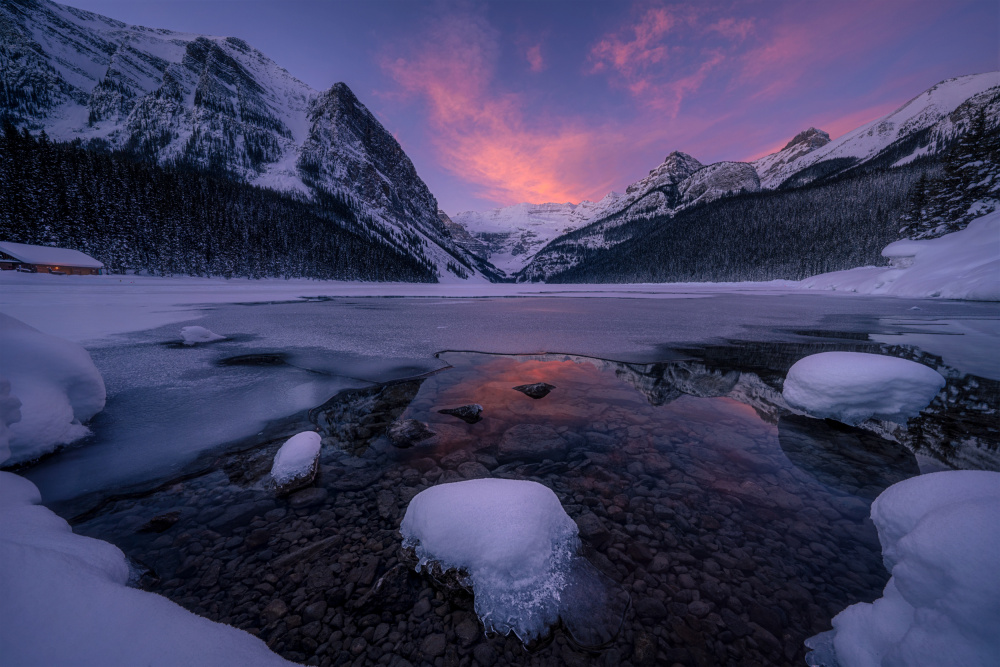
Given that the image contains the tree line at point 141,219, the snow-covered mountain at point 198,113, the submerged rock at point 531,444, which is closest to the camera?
the submerged rock at point 531,444

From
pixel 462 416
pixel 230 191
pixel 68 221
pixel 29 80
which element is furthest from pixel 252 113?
pixel 462 416

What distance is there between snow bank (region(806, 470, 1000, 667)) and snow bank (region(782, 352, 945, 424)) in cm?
314

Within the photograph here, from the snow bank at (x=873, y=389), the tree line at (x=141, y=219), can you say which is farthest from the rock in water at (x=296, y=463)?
the tree line at (x=141, y=219)

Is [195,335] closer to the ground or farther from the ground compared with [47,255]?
closer to the ground

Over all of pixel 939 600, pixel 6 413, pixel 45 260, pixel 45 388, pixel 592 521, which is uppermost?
pixel 45 260

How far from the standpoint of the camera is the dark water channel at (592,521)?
227 centimetres

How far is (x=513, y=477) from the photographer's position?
3.98 m

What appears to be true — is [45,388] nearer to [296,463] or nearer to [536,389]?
[296,463]

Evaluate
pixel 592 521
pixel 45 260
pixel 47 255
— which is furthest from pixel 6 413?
pixel 47 255

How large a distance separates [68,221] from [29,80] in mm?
175462

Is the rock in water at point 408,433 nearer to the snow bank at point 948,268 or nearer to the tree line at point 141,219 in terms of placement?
the snow bank at point 948,268

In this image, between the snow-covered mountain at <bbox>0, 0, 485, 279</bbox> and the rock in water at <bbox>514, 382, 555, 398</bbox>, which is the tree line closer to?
the snow-covered mountain at <bbox>0, 0, 485, 279</bbox>

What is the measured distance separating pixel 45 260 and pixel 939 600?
61.6 metres

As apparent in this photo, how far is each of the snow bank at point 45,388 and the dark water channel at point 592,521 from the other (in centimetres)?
180
